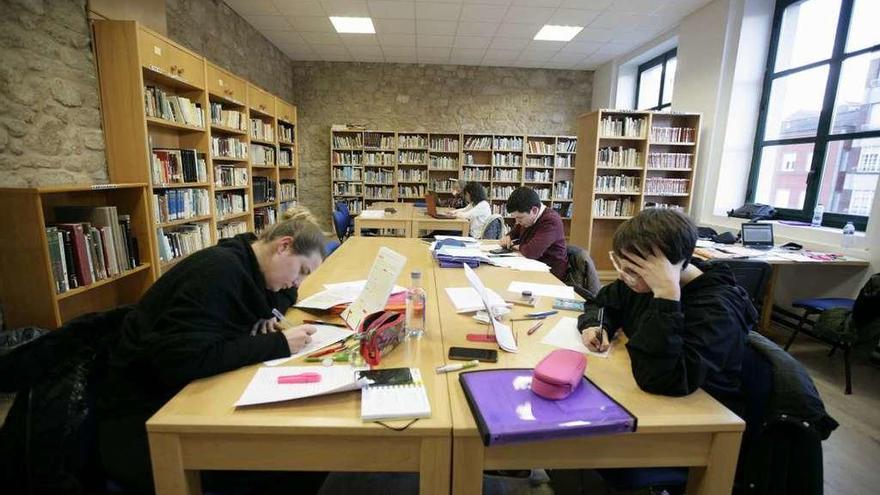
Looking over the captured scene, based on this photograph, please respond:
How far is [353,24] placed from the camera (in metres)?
5.57

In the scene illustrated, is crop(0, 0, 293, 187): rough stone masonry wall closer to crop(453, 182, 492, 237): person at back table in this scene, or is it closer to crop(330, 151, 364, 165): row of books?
crop(453, 182, 492, 237): person at back table

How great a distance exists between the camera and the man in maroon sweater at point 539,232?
2.85 metres

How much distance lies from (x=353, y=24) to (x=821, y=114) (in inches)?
214

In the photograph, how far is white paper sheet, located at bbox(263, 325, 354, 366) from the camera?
1208 mm

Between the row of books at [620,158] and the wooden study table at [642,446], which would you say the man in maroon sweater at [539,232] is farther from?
the row of books at [620,158]

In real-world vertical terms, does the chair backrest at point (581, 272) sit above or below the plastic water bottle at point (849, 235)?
below

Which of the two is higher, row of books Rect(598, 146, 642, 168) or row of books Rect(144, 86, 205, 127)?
row of books Rect(144, 86, 205, 127)

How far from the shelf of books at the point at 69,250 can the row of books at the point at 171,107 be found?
2.39 feet

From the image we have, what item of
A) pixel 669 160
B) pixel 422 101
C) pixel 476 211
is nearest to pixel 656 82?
pixel 669 160

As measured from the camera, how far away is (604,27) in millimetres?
5516

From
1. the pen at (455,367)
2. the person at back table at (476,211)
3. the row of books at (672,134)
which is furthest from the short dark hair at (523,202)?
the row of books at (672,134)

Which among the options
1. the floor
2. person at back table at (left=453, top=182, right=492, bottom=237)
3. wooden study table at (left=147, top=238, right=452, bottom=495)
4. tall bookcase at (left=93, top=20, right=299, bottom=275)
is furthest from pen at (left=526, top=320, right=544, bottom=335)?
person at back table at (left=453, top=182, right=492, bottom=237)

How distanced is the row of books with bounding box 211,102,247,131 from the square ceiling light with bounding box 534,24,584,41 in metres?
4.09

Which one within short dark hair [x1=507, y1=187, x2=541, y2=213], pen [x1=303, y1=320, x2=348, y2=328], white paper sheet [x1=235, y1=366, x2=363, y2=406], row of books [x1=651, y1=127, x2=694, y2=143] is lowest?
pen [x1=303, y1=320, x2=348, y2=328]
